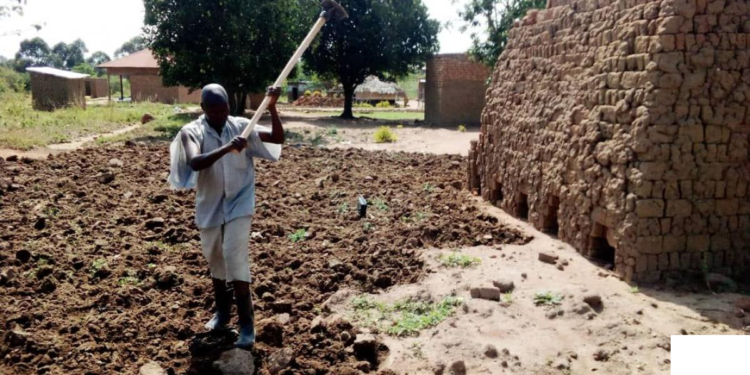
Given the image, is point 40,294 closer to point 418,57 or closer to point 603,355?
point 603,355

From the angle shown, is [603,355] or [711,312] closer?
[603,355]

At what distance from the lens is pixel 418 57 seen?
28.7 m

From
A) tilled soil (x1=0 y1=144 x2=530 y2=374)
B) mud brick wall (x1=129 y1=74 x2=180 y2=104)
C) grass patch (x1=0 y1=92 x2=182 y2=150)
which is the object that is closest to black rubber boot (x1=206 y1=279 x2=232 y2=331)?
tilled soil (x1=0 y1=144 x2=530 y2=374)

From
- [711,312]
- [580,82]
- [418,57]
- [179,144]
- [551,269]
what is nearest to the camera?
[179,144]

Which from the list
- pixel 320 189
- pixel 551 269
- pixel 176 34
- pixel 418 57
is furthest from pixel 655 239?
pixel 418 57

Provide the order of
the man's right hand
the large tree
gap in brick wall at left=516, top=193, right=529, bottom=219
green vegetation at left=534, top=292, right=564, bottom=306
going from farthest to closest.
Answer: the large tree < gap in brick wall at left=516, top=193, right=529, bottom=219 < green vegetation at left=534, top=292, right=564, bottom=306 < the man's right hand

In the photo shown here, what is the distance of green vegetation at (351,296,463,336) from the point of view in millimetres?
4750

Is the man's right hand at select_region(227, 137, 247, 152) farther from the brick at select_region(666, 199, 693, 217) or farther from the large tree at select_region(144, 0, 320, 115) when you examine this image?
the large tree at select_region(144, 0, 320, 115)

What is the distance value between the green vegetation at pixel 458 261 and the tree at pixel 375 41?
22140 mm

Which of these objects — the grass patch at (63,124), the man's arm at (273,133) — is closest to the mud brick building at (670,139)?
the man's arm at (273,133)

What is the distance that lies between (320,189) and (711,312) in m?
6.29

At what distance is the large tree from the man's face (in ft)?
57.2

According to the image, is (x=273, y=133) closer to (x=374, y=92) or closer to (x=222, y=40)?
(x=222, y=40)

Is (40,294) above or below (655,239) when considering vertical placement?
below
